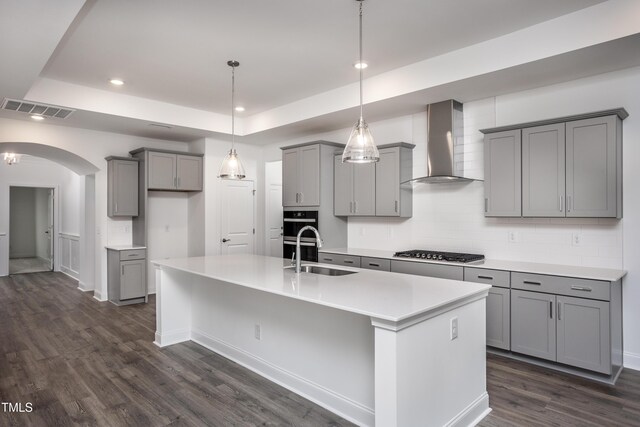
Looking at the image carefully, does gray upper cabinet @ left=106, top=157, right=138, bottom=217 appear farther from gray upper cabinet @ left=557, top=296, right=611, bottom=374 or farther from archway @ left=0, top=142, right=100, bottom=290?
gray upper cabinet @ left=557, top=296, right=611, bottom=374

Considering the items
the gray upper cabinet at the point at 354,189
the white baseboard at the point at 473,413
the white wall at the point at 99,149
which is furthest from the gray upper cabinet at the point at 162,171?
the white baseboard at the point at 473,413

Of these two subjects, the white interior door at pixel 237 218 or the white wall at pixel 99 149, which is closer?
the white wall at pixel 99 149

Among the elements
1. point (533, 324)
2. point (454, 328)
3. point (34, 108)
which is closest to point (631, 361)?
point (533, 324)

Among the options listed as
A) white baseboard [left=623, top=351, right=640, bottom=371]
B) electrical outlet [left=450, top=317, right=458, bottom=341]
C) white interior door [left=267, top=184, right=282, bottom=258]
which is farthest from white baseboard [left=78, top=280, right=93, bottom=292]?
white baseboard [left=623, top=351, right=640, bottom=371]

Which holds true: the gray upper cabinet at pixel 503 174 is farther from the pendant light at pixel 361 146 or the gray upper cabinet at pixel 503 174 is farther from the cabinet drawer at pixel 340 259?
the pendant light at pixel 361 146

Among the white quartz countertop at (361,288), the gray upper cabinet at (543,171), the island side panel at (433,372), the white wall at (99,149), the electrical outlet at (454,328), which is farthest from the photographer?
the white wall at (99,149)

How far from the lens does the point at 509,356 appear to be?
11.9ft

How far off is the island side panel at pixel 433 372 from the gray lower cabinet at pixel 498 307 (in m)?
1.07

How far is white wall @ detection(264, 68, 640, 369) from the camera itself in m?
3.36

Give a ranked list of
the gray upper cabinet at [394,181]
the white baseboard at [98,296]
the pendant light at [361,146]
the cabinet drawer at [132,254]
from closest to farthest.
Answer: the pendant light at [361,146], the gray upper cabinet at [394,181], the cabinet drawer at [132,254], the white baseboard at [98,296]

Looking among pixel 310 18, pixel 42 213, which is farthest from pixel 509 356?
pixel 42 213

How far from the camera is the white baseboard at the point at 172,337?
3946 mm

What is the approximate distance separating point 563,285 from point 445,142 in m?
1.84

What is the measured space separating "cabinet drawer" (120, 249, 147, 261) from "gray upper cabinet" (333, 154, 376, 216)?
9.84 ft
